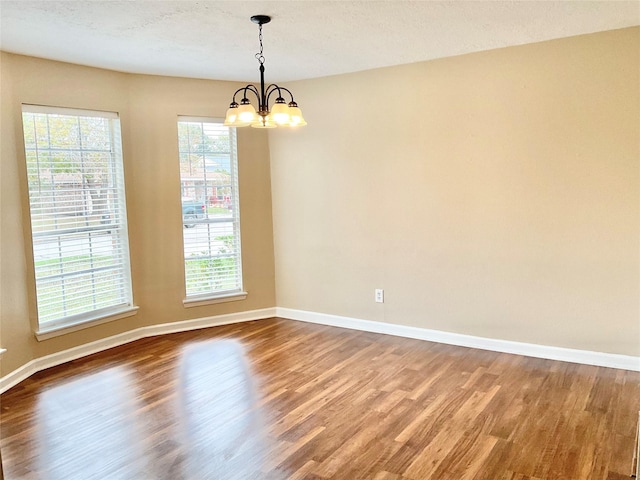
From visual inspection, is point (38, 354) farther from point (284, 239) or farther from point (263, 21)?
point (263, 21)

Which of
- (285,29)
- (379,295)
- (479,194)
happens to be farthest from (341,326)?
(285,29)

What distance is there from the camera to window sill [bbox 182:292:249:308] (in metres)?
4.95

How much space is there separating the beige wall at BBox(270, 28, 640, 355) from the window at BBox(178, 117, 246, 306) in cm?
49

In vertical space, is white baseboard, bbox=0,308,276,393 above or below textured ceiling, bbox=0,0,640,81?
below

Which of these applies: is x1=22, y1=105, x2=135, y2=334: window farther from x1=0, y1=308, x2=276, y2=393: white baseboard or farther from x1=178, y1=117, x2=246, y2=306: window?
x1=178, y1=117, x2=246, y2=306: window

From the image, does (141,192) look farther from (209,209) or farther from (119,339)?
(119,339)

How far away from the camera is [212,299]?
5043 mm

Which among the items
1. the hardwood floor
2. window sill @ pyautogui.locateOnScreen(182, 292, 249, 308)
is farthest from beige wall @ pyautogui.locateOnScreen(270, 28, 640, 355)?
window sill @ pyautogui.locateOnScreen(182, 292, 249, 308)

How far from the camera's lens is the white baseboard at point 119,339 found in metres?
3.78

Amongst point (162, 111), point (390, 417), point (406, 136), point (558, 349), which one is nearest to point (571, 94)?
point (406, 136)

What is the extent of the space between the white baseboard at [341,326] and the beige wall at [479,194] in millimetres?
73

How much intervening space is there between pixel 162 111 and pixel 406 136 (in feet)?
7.44

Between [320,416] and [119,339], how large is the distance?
7.76 ft

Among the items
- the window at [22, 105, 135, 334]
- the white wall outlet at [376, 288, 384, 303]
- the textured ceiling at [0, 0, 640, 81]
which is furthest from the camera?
the white wall outlet at [376, 288, 384, 303]
